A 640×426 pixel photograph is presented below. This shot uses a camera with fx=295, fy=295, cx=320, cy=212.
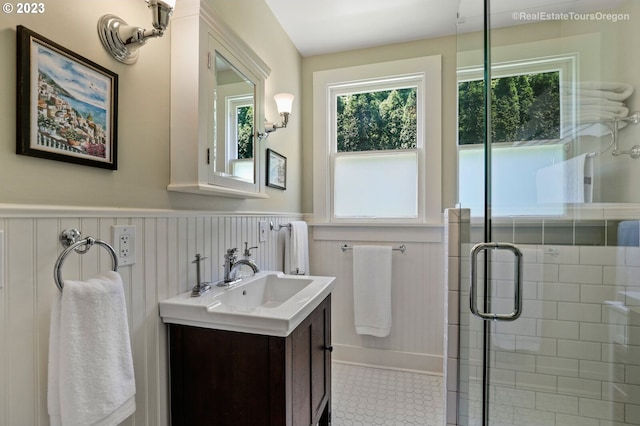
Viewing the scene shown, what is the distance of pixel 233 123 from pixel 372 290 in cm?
166

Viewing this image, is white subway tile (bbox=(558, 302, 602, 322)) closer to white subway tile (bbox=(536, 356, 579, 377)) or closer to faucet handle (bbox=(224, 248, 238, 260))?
white subway tile (bbox=(536, 356, 579, 377))

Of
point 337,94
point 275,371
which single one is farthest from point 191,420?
point 337,94

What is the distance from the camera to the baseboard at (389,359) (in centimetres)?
232

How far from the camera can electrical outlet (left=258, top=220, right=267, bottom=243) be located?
1.85 metres

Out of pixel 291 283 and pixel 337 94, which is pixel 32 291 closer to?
pixel 291 283

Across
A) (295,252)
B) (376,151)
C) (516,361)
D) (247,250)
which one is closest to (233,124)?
(247,250)

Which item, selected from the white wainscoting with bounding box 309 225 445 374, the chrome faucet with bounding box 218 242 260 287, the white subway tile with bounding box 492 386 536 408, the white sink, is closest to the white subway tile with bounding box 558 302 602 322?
the white subway tile with bounding box 492 386 536 408

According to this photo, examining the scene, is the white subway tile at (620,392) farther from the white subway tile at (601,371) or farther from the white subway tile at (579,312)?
the white subway tile at (579,312)

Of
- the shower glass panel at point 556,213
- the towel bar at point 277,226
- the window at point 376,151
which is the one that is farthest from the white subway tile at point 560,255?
the towel bar at point 277,226

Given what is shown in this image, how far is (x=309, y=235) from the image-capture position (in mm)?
2602

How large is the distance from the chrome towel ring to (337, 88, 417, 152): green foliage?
207cm

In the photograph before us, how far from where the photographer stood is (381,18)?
212cm

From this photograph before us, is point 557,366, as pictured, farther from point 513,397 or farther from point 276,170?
point 276,170

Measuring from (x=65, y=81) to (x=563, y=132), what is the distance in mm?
2237
